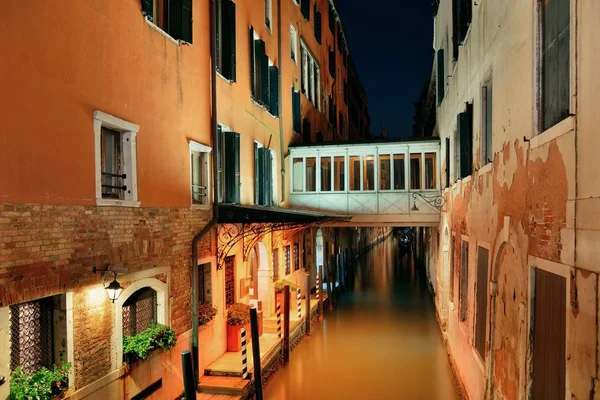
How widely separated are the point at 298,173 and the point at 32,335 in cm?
1120

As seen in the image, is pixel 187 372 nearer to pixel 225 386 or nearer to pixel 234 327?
pixel 225 386

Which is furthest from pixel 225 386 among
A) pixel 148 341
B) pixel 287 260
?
pixel 287 260

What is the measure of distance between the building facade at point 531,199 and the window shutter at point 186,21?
4743 mm

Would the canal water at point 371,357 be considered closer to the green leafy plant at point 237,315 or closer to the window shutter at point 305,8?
the green leafy plant at point 237,315

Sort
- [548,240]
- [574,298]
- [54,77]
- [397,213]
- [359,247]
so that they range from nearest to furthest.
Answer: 1. [574,298]
2. [548,240]
3. [54,77]
4. [397,213]
5. [359,247]

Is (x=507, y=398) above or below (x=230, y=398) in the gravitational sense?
above

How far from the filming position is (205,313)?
29.6ft

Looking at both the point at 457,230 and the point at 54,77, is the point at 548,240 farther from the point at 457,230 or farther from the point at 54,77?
the point at 457,230

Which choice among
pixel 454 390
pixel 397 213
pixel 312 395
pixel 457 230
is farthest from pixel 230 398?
pixel 397 213

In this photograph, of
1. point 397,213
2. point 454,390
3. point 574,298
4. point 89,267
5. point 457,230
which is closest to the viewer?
point 574,298

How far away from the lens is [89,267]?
591 cm

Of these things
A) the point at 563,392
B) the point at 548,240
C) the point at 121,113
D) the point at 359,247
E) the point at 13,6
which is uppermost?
the point at 13,6

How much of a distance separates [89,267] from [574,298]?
5.17 metres

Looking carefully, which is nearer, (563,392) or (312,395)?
(563,392)
